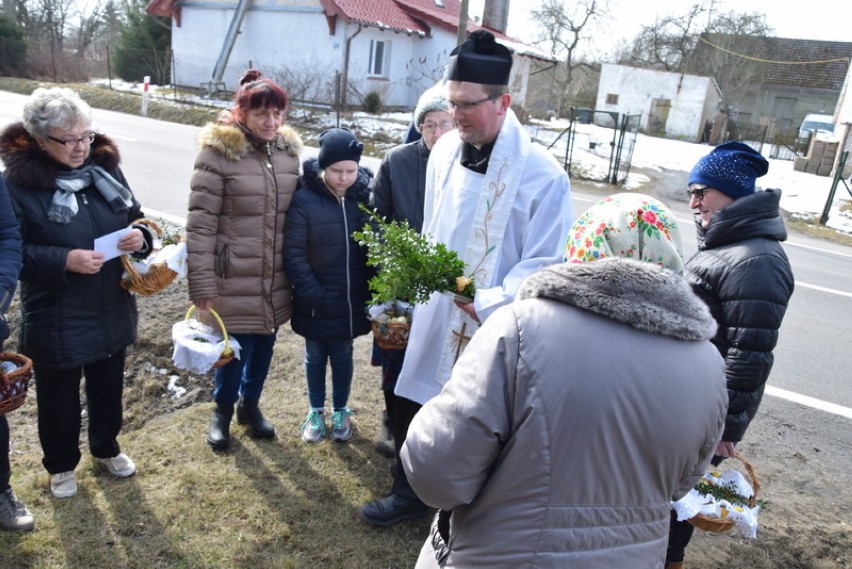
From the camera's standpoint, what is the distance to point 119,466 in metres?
3.44

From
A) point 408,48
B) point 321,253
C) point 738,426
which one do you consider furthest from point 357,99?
point 738,426

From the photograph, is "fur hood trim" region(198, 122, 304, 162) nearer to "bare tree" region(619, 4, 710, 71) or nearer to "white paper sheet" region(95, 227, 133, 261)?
"white paper sheet" region(95, 227, 133, 261)

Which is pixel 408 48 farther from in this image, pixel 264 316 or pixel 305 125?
pixel 264 316

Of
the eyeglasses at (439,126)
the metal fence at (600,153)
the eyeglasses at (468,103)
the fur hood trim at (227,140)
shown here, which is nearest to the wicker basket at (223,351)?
the fur hood trim at (227,140)

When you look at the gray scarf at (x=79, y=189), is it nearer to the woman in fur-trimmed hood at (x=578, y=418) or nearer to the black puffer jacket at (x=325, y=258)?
the black puffer jacket at (x=325, y=258)

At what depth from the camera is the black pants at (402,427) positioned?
10.7ft

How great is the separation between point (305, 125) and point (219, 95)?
22.3 feet

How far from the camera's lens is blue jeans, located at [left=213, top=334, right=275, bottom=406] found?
3750 millimetres

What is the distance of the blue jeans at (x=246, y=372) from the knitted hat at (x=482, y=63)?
1.92 meters

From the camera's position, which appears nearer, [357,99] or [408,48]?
[357,99]

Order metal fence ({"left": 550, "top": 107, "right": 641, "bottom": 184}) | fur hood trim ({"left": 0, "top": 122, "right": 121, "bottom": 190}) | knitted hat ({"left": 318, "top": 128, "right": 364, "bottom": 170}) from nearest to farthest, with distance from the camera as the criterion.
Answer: fur hood trim ({"left": 0, "top": 122, "right": 121, "bottom": 190})
knitted hat ({"left": 318, "top": 128, "right": 364, "bottom": 170})
metal fence ({"left": 550, "top": 107, "right": 641, "bottom": 184})

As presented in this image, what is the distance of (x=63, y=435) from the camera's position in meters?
3.23

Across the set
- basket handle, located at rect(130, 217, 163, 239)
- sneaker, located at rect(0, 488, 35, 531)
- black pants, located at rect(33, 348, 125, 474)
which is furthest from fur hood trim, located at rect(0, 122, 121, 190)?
sneaker, located at rect(0, 488, 35, 531)

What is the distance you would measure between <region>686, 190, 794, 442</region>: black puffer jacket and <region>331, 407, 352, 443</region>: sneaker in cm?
215
